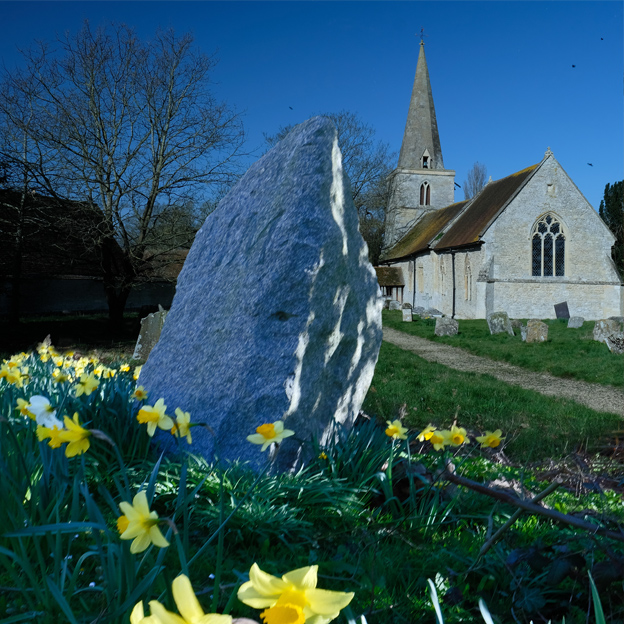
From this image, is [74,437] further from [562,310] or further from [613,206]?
[613,206]

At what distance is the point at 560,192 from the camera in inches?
1070

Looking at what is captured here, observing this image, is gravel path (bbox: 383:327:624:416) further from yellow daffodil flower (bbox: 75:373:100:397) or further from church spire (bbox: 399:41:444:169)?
church spire (bbox: 399:41:444:169)

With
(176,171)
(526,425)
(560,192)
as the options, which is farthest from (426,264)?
(526,425)

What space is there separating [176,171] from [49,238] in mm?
4498

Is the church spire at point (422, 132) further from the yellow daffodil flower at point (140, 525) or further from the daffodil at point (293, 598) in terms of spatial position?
the daffodil at point (293, 598)

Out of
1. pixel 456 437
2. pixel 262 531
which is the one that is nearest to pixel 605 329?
pixel 456 437

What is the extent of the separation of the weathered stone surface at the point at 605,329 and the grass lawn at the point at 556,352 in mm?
268

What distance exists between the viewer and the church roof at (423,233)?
112 feet

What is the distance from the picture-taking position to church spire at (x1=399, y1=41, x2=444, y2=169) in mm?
43312

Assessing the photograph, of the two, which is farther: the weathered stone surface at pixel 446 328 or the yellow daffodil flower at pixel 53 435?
the weathered stone surface at pixel 446 328

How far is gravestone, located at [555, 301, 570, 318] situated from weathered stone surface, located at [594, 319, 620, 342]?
11.8 m

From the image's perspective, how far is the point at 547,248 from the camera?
27.7 m

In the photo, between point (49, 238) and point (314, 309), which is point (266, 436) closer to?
point (314, 309)

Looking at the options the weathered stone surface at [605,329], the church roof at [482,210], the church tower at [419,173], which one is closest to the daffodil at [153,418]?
the weathered stone surface at [605,329]
